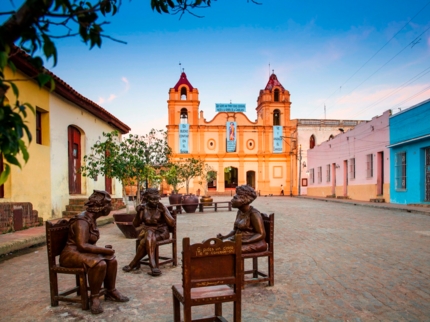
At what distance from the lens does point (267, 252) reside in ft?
15.3

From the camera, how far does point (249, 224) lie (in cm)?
471

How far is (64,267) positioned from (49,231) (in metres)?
0.41

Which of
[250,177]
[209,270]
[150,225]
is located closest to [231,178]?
[250,177]

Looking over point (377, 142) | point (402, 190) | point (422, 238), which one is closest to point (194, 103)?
point (377, 142)

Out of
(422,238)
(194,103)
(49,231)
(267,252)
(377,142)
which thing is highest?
(194,103)

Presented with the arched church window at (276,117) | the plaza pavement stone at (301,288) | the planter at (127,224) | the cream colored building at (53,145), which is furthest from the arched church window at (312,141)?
the planter at (127,224)

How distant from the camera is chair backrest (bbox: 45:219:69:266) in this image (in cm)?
388

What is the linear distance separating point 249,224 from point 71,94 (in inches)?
389

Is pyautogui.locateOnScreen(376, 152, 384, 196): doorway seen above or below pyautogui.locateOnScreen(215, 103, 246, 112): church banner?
below

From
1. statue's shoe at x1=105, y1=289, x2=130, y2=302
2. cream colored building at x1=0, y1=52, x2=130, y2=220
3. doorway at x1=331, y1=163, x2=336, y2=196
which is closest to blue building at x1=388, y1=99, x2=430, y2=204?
doorway at x1=331, y1=163, x2=336, y2=196

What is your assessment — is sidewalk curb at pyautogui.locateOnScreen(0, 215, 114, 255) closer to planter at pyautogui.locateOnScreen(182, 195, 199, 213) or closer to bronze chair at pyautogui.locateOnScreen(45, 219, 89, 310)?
bronze chair at pyautogui.locateOnScreen(45, 219, 89, 310)

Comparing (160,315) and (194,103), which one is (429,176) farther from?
(194,103)

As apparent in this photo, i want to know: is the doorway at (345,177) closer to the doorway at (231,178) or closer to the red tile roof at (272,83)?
the red tile roof at (272,83)

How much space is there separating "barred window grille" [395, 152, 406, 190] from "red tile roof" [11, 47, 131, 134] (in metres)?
15.0
